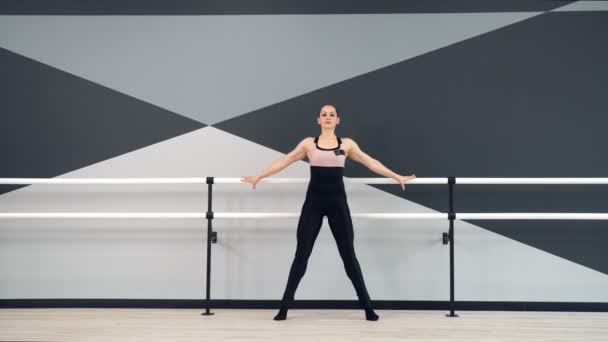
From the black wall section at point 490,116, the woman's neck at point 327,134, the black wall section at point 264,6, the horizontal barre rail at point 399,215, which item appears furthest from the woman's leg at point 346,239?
the black wall section at point 264,6

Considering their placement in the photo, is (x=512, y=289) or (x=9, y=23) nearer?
(x=512, y=289)

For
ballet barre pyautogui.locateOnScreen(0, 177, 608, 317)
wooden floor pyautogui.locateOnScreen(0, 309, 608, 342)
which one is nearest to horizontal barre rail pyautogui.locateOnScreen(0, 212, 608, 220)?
ballet barre pyautogui.locateOnScreen(0, 177, 608, 317)

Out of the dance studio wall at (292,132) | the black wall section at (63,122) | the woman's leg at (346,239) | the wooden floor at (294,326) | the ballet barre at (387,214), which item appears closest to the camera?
the wooden floor at (294,326)

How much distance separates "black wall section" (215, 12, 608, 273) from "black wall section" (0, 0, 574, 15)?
0.61 ft

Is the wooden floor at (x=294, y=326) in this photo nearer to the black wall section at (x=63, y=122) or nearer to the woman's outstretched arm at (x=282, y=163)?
the woman's outstretched arm at (x=282, y=163)

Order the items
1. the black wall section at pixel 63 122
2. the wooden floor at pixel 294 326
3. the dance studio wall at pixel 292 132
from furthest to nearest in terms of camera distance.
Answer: the black wall section at pixel 63 122 < the dance studio wall at pixel 292 132 < the wooden floor at pixel 294 326

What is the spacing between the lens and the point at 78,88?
306 cm

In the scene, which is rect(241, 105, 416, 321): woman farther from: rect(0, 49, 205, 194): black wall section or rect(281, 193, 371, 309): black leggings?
rect(0, 49, 205, 194): black wall section

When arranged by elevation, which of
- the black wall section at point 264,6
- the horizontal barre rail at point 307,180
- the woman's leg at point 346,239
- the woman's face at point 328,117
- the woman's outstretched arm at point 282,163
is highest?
the black wall section at point 264,6

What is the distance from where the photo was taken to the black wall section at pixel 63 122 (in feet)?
9.92

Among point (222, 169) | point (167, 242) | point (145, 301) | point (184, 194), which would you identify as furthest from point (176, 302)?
point (222, 169)

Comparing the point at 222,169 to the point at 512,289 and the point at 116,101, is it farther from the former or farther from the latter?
the point at 512,289

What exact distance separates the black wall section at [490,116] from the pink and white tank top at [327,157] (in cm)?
45

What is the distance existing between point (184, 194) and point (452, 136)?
191 cm
